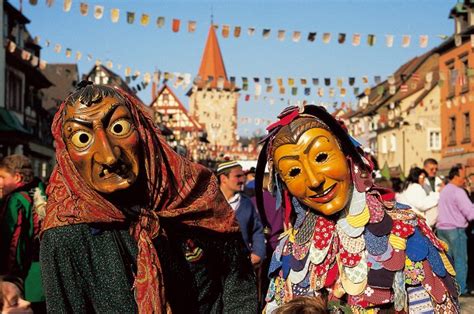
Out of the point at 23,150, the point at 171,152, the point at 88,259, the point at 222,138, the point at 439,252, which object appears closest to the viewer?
the point at 88,259

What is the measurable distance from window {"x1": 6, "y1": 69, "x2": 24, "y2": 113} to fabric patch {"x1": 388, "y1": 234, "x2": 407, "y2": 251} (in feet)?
88.1

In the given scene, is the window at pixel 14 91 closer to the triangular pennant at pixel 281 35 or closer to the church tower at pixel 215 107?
the triangular pennant at pixel 281 35

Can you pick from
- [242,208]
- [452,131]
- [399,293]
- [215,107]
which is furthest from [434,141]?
[215,107]

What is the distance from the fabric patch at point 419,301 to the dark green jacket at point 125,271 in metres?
0.63

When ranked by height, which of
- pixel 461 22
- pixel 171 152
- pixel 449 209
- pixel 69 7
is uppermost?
pixel 461 22

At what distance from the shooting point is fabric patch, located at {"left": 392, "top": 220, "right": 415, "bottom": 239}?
2.82m

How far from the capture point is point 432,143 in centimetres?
3938

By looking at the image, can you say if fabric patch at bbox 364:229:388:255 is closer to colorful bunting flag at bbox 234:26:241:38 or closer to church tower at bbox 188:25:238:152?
colorful bunting flag at bbox 234:26:241:38

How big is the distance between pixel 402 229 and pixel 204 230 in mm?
827

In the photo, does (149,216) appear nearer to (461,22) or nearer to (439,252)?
(439,252)

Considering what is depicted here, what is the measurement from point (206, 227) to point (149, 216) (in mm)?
286

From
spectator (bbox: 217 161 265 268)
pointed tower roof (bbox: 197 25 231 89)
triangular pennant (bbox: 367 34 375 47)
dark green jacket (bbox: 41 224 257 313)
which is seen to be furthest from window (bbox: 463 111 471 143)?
pointed tower roof (bbox: 197 25 231 89)

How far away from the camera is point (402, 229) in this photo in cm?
283

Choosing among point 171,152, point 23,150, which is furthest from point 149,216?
point 23,150
